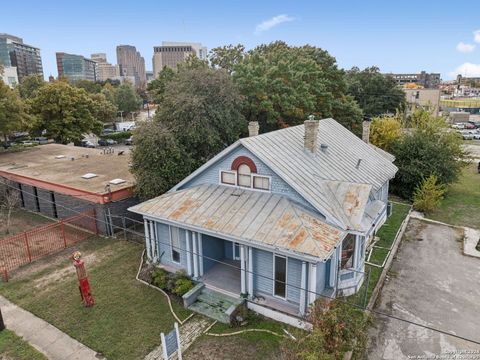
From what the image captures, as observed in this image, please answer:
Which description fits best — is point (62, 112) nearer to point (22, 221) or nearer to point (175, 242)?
point (22, 221)

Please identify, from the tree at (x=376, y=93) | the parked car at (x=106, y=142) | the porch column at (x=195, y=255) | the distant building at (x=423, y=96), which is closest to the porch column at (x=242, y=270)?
the porch column at (x=195, y=255)

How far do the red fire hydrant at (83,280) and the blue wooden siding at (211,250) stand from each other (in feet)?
15.5

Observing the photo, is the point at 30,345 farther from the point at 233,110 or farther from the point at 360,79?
the point at 360,79

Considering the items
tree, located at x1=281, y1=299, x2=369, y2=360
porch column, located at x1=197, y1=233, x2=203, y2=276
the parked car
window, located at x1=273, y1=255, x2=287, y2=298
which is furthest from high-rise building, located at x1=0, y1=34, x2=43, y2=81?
tree, located at x1=281, y1=299, x2=369, y2=360

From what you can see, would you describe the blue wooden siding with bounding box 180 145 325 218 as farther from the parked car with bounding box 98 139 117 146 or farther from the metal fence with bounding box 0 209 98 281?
the parked car with bounding box 98 139 117 146

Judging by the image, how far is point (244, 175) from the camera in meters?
14.6

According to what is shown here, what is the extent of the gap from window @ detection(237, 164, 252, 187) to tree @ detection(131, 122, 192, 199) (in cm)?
560

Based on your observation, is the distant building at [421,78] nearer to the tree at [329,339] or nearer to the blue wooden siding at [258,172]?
the blue wooden siding at [258,172]

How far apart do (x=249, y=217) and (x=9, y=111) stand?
97.9 ft

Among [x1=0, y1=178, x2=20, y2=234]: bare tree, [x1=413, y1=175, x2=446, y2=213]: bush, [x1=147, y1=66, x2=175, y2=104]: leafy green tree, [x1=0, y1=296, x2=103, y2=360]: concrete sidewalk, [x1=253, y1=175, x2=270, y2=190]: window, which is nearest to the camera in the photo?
[x1=0, y1=296, x2=103, y2=360]: concrete sidewalk

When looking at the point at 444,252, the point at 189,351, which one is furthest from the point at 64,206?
the point at 444,252

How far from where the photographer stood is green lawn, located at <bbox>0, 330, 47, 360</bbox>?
10.9 meters

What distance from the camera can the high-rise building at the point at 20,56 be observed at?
15888cm

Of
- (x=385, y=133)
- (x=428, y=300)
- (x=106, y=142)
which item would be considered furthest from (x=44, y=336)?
(x=106, y=142)
